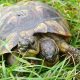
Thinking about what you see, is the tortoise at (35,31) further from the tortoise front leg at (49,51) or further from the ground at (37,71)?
the ground at (37,71)

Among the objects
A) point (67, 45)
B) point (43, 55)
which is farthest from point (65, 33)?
point (43, 55)

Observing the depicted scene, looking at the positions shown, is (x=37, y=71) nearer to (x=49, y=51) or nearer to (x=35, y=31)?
(x=49, y=51)

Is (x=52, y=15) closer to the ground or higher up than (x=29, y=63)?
higher up

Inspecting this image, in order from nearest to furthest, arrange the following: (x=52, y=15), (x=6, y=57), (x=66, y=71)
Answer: (x=66, y=71)
(x=6, y=57)
(x=52, y=15)

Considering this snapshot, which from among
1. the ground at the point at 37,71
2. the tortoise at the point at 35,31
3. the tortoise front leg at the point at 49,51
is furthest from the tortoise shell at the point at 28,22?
the ground at the point at 37,71

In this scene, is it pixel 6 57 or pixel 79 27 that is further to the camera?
pixel 79 27

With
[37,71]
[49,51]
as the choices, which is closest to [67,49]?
[49,51]

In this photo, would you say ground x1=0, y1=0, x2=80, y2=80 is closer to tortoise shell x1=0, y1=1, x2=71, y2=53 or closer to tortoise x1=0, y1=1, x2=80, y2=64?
tortoise x1=0, y1=1, x2=80, y2=64

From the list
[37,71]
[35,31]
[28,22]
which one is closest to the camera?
[37,71]

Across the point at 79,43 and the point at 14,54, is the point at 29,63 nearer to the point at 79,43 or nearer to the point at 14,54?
the point at 14,54
